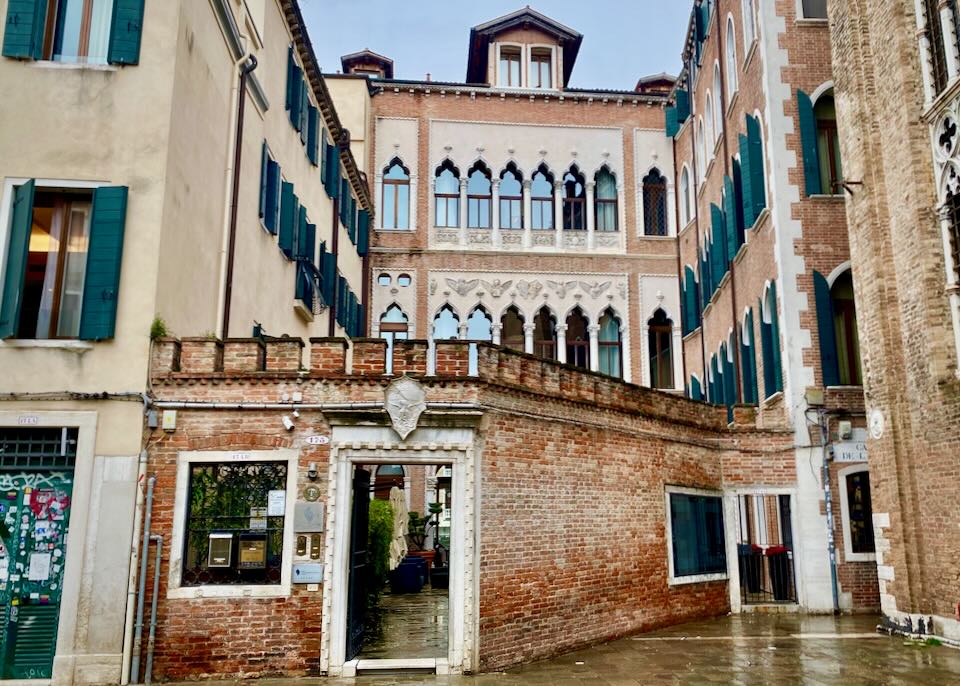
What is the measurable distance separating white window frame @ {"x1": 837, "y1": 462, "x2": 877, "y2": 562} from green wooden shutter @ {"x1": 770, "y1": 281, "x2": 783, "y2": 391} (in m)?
1.89

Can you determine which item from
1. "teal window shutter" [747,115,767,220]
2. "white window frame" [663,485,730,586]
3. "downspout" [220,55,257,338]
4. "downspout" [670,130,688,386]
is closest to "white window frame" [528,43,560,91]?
"downspout" [670,130,688,386]

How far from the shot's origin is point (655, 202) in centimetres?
2634

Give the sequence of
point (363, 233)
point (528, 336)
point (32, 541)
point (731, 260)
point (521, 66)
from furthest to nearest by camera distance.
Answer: point (521, 66), point (528, 336), point (363, 233), point (731, 260), point (32, 541)

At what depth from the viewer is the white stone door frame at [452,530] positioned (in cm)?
928

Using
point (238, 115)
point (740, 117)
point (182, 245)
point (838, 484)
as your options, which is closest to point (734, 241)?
point (740, 117)

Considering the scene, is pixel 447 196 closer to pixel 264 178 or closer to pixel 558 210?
pixel 558 210

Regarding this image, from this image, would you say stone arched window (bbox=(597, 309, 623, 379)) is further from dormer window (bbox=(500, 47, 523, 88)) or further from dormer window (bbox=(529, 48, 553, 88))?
dormer window (bbox=(500, 47, 523, 88))

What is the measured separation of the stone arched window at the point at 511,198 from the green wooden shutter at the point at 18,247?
17173 millimetres

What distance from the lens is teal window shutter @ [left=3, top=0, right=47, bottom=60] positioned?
32.6 ft

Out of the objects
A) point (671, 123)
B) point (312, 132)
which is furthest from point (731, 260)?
point (312, 132)

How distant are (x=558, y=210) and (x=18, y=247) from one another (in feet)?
59.4

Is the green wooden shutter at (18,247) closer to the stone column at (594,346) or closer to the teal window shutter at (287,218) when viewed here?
the teal window shutter at (287,218)

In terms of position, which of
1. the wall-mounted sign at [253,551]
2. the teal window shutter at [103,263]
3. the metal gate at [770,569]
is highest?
the teal window shutter at [103,263]

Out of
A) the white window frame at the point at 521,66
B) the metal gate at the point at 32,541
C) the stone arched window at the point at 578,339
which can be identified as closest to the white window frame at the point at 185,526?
the metal gate at the point at 32,541
